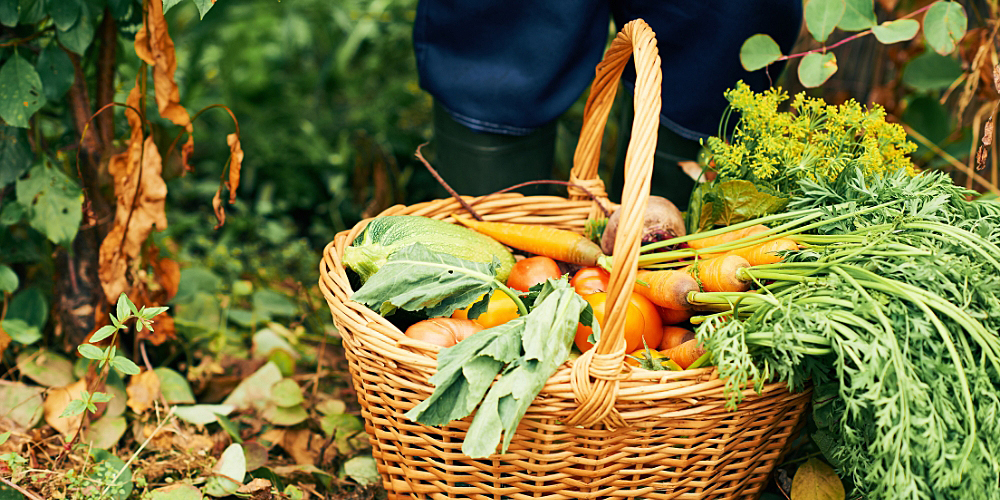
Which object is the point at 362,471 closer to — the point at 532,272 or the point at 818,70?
→ the point at 532,272

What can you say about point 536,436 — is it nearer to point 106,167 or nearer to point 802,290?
point 802,290

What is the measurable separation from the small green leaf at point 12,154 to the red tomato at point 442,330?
0.98 metres

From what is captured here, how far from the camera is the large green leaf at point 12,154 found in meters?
1.46

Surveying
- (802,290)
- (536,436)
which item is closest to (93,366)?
(536,436)

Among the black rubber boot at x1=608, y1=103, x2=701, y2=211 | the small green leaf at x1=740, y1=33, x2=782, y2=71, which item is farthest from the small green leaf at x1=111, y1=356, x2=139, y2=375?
the small green leaf at x1=740, y1=33, x2=782, y2=71

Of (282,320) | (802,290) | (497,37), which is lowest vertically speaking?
(282,320)

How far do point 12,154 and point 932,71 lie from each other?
7.72 ft

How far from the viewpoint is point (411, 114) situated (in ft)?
9.06

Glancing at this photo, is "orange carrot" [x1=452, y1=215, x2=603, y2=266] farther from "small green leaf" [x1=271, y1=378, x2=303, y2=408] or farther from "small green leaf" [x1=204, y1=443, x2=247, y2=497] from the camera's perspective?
"small green leaf" [x1=204, y1=443, x2=247, y2=497]

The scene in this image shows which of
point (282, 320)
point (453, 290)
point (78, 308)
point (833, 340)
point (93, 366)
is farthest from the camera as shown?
point (282, 320)

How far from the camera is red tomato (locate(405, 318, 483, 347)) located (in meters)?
1.12

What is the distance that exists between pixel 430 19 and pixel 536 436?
0.98 m

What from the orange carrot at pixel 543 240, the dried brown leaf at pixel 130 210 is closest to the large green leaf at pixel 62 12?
the dried brown leaf at pixel 130 210

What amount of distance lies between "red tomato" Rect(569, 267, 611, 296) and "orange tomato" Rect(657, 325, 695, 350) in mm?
147
